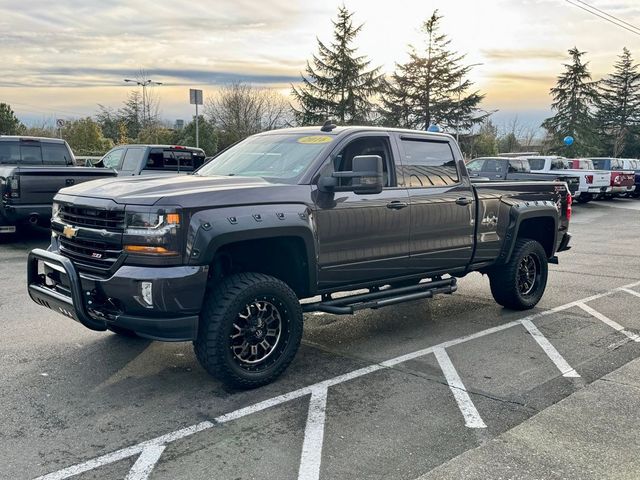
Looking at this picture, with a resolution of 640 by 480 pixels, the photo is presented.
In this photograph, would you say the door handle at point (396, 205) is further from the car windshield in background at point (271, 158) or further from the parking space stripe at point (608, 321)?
the parking space stripe at point (608, 321)

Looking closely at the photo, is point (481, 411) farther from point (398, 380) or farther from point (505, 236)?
point (505, 236)

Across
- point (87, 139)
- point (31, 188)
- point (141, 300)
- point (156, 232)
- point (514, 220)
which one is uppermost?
point (87, 139)

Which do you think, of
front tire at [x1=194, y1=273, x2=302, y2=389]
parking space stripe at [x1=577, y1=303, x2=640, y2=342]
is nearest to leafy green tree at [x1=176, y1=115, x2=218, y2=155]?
parking space stripe at [x1=577, y1=303, x2=640, y2=342]

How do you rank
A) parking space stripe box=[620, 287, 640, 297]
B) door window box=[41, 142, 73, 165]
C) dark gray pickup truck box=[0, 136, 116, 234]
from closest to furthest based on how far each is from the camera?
parking space stripe box=[620, 287, 640, 297]
dark gray pickup truck box=[0, 136, 116, 234]
door window box=[41, 142, 73, 165]

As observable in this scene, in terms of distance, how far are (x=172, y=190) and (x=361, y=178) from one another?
155cm

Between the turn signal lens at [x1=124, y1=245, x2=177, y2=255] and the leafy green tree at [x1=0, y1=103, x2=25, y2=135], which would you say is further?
the leafy green tree at [x1=0, y1=103, x2=25, y2=135]

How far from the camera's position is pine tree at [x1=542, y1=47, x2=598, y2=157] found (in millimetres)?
51500

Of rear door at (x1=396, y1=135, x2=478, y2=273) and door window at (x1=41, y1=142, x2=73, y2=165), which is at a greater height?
door window at (x1=41, y1=142, x2=73, y2=165)

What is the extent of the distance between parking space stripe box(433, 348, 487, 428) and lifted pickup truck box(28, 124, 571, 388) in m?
0.68

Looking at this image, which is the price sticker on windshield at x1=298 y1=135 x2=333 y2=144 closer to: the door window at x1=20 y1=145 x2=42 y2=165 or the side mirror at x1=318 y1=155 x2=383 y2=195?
the side mirror at x1=318 y1=155 x2=383 y2=195

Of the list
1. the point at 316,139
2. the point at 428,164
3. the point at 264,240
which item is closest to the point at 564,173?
A: the point at 428,164

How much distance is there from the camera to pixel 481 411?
13.7 feet

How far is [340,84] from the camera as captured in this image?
42.6m

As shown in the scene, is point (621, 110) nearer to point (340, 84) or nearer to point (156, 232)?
point (340, 84)
